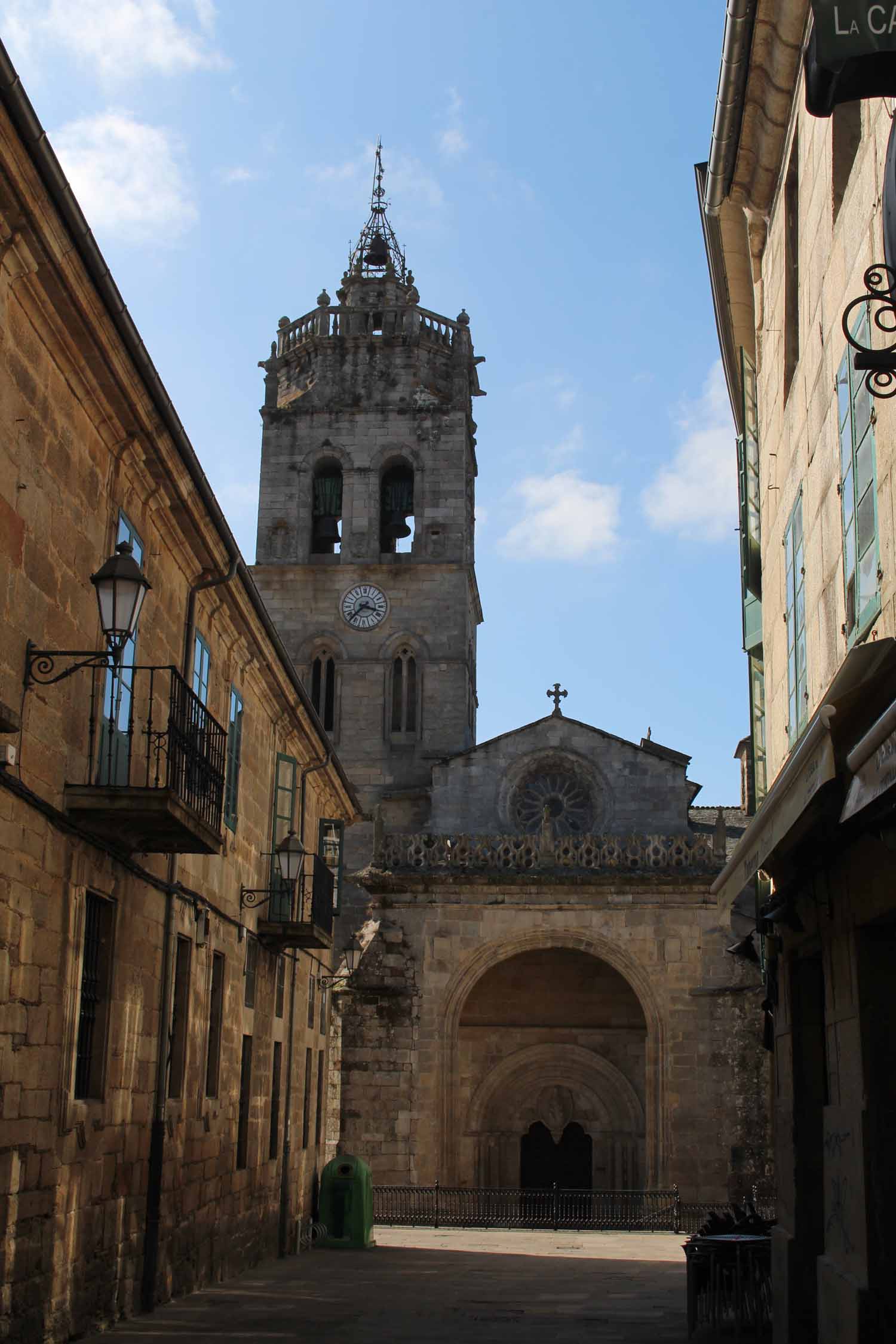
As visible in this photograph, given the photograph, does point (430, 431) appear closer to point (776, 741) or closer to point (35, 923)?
point (776, 741)

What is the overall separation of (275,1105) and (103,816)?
941 cm

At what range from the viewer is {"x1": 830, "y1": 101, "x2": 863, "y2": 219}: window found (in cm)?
862

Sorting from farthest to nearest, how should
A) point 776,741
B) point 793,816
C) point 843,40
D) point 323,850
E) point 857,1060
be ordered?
point 323,850 → point 776,741 → point 857,1060 → point 793,816 → point 843,40

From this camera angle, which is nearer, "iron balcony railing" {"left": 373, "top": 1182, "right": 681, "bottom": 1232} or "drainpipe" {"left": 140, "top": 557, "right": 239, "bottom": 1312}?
"drainpipe" {"left": 140, "top": 557, "right": 239, "bottom": 1312}

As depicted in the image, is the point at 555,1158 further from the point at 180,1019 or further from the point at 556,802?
the point at 180,1019

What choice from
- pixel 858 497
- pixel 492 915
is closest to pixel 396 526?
→ pixel 492 915

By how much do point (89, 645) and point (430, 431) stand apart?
3080cm

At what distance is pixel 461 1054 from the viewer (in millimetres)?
28750

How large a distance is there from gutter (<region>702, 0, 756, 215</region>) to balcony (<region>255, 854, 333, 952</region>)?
824 cm

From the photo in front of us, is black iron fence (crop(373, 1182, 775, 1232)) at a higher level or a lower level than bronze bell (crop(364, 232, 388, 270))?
lower

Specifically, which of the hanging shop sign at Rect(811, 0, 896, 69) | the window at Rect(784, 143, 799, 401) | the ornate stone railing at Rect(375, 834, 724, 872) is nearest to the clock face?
the ornate stone railing at Rect(375, 834, 724, 872)

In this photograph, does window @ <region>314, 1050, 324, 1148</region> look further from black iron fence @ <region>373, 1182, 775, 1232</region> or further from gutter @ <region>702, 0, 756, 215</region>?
gutter @ <region>702, 0, 756, 215</region>

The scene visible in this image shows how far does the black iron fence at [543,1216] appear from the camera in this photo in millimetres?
24438

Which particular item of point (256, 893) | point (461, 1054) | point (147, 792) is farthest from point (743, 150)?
point (461, 1054)
